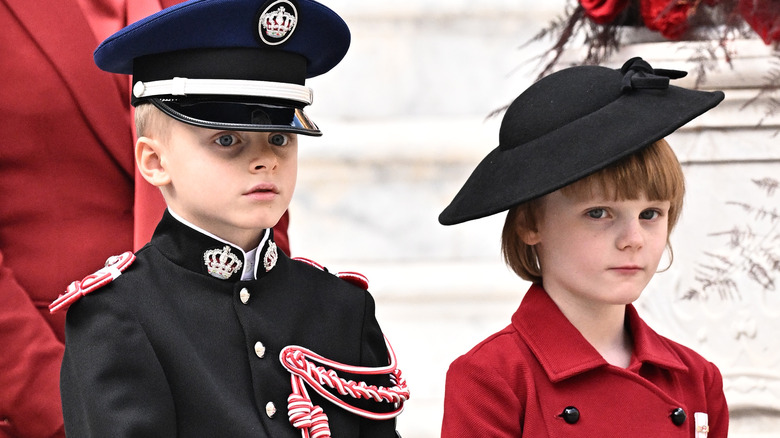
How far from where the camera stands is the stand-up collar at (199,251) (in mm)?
1441

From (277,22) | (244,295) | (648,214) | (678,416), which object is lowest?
(678,416)

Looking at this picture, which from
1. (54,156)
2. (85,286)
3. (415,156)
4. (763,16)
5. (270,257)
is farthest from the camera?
(415,156)

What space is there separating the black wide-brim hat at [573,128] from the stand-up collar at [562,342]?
0.18 m

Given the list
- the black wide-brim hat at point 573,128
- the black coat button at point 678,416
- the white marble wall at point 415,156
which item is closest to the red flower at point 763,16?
the black wide-brim hat at point 573,128

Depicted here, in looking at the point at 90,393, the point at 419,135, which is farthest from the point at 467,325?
the point at 90,393

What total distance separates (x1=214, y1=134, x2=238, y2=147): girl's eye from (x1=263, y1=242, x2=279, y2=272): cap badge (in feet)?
0.54

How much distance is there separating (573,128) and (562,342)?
11.7 inches

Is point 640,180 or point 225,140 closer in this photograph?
point 225,140

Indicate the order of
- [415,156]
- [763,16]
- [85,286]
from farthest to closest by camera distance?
[415,156] → [763,16] → [85,286]

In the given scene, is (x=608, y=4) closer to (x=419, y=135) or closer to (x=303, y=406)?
(x=419, y=135)

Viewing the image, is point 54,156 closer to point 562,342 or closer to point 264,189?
point 264,189

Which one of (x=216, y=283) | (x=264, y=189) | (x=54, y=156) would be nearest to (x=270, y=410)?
(x=216, y=283)

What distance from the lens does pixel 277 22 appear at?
146 cm

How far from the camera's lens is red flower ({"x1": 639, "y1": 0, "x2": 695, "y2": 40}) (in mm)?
2232
